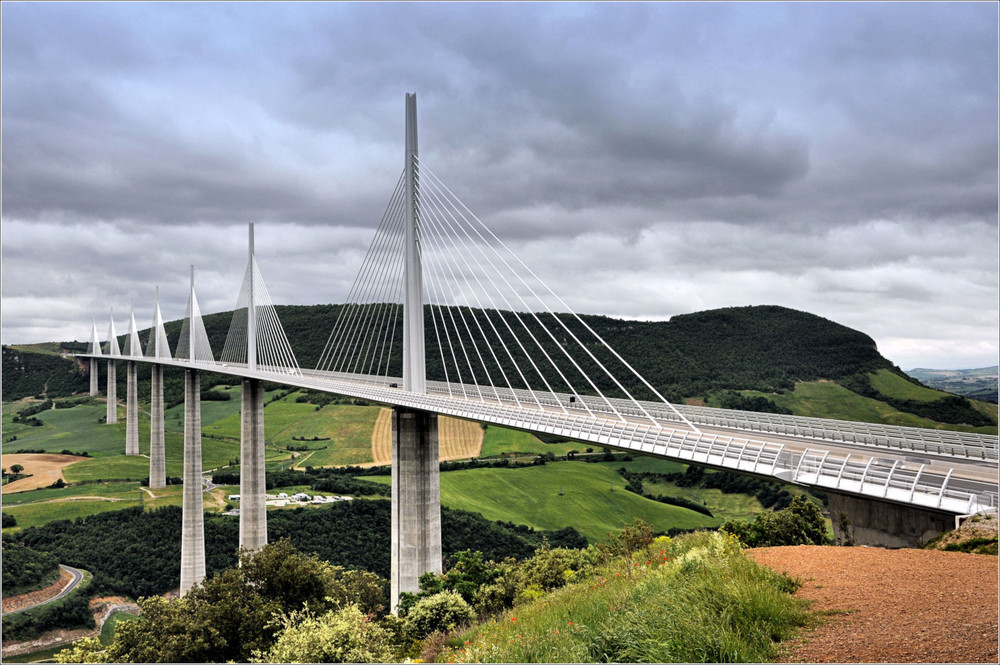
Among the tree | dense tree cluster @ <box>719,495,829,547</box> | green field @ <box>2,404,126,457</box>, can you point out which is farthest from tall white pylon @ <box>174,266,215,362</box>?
dense tree cluster @ <box>719,495,829,547</box>

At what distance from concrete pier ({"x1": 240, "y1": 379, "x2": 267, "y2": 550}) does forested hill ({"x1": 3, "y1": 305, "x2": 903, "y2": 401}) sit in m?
28.4

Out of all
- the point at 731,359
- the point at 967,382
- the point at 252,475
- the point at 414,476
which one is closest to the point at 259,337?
the point at 252,475

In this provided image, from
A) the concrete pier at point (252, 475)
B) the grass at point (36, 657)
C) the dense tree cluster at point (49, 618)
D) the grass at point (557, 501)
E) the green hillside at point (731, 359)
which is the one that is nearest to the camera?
the grass at point (36, 657)

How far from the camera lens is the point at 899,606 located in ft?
27.6

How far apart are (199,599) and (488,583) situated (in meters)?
10.1

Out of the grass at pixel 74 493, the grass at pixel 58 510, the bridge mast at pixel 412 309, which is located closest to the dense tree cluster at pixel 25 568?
the grass at pixel 58 510

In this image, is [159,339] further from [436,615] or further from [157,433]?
[436,615]

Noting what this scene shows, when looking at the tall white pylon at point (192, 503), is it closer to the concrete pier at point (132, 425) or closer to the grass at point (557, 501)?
the grass at point (557, 501)

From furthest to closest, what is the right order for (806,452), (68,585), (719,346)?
1. (719,346)
2. (68,585)
3. (806,452)

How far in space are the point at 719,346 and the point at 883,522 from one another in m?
88.3

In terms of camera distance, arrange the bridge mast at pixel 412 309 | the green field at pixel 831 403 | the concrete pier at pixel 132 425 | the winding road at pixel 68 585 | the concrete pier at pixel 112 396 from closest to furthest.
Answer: the bridge mast at pixel 412 309 → the winding road at pixel 68 585 → the green field at pixel 831 403 → the concrete pier at pixel 132 425 → the concrete pier at pixel 112 396

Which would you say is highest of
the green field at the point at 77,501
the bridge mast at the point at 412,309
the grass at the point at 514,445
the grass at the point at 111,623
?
the bridge mast at the point at 412,309

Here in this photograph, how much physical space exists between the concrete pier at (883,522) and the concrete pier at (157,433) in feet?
229

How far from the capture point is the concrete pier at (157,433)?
69938 mm
